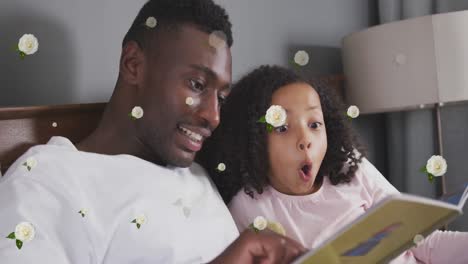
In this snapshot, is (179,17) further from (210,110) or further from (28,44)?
(28,44)

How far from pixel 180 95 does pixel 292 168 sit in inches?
11.0

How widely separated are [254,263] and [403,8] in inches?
55.0

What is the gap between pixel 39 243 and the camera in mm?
739

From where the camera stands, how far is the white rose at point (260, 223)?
1.04m

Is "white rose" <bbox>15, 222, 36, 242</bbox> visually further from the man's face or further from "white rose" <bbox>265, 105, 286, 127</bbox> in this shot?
"white rose" <bbox>265, 105, 286, 127</bbox>

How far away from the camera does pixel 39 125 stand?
45.3 inches

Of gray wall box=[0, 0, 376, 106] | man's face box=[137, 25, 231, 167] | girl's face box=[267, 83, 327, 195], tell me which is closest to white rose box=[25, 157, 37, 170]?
man's face box=[137, 25, 231, 167]

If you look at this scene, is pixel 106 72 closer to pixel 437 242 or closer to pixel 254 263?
pixel 254 263

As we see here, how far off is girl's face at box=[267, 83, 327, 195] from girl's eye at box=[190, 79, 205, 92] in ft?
0.58
